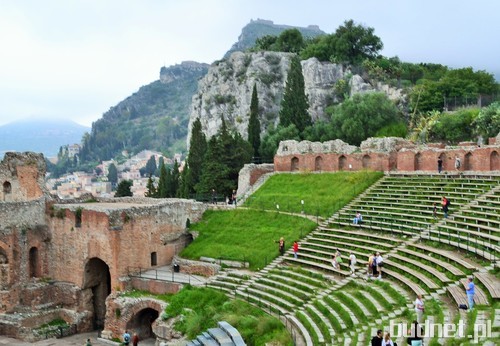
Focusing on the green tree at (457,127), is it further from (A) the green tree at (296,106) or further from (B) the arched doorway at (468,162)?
(B) the arched doorway at (468,162)

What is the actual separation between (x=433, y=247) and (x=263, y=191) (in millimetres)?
16748

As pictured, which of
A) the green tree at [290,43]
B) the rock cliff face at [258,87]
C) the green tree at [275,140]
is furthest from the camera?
the green tree at [290,43]

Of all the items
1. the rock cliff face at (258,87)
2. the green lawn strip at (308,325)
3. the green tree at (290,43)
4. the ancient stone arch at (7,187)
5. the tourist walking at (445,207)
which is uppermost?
the green tree at (290,43)

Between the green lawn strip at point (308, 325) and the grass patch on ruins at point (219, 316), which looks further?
the grass patch on ruins at point (219, 316)

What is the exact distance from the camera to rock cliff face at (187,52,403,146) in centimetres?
7538

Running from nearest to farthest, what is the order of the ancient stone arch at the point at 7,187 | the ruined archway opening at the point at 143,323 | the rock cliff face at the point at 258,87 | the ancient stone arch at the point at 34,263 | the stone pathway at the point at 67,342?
1. the stone pathway at the point at 67,342
2. the ruined archway opening at the point at 143,323
3. the ancient stone arch at the point at 34,263
4. the ancient stone arch at the point at 7,187
5. the rock cliff face at the point at 258,87

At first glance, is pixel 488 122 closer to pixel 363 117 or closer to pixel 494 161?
pixel 363 117

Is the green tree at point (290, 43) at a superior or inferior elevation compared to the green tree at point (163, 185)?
superior

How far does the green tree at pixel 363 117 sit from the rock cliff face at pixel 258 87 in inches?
588

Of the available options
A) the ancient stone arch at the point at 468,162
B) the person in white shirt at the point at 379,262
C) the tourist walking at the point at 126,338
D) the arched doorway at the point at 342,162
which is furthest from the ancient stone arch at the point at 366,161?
the tourist walking at the point at 126,338

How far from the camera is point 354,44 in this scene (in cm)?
7850

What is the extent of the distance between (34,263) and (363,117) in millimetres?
31273

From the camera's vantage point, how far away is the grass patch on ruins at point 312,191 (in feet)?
114

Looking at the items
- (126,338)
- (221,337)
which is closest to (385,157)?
(126,338)
